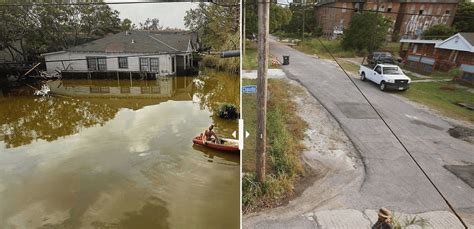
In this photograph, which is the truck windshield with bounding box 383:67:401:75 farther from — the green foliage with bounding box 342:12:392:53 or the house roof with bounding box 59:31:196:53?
the house roof with bounding box 59:31:196:53

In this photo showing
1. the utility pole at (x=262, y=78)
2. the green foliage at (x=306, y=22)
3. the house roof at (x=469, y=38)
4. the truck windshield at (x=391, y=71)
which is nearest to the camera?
the utility pole at (x=262, y=78)

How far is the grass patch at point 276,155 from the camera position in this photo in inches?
286

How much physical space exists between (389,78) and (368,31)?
17917mm

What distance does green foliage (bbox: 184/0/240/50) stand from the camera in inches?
1161

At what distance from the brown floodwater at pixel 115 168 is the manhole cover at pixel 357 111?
5.59m

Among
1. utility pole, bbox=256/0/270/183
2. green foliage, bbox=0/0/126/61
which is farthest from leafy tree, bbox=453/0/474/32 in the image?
green foliage, bbox=0/0/126/61

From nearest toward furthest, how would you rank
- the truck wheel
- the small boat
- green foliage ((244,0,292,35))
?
the small boat < the truck wheel < green foliage ((244,0,292,35))

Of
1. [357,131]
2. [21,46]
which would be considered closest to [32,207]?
[357,131]

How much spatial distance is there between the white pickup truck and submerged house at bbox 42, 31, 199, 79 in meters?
16.5

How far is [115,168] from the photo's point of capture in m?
10.4

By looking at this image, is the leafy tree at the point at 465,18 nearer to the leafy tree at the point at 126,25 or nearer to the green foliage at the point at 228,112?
the green foliage at the point at 228,112

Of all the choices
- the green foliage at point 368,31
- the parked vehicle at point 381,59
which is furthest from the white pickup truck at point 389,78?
the green foliage at point 368,31

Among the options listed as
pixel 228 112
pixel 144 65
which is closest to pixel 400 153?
pixel 228 112

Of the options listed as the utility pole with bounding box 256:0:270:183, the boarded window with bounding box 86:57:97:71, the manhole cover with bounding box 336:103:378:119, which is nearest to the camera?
the utility pole with bounding box 256:0:270:183
